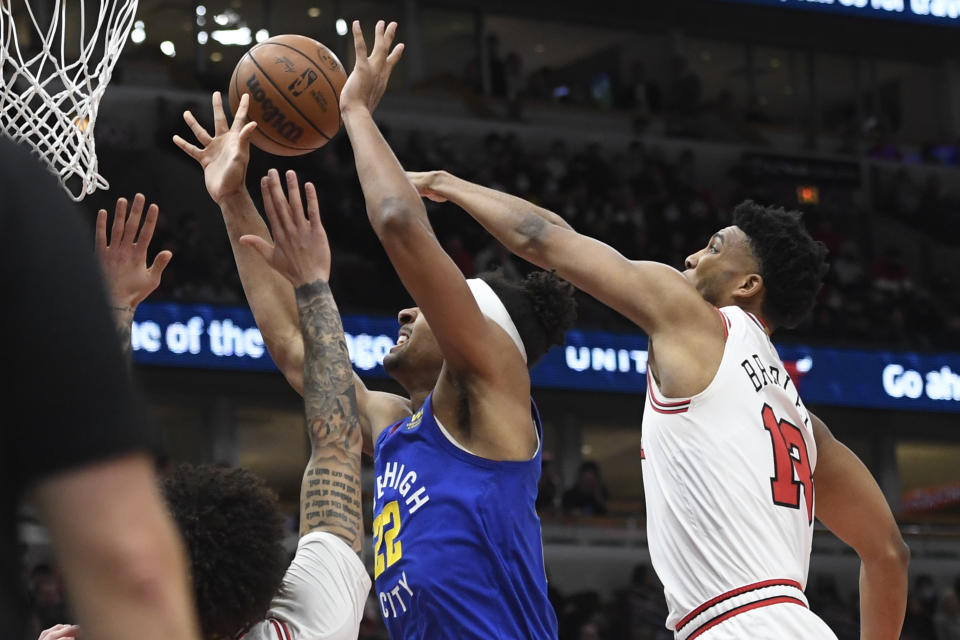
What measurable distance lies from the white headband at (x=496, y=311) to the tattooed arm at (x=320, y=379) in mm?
829

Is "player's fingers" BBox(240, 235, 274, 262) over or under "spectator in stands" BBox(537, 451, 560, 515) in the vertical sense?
over

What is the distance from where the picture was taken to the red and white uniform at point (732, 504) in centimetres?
329

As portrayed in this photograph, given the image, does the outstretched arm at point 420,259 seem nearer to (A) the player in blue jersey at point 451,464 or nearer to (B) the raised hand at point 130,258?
(A) the player in blue jersey at point 451,464

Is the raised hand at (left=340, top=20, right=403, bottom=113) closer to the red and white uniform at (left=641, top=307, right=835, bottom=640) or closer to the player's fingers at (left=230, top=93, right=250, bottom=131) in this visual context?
the player's fingers at (left=230, top=93, right=250, bottom=131)

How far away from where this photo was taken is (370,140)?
3232mm

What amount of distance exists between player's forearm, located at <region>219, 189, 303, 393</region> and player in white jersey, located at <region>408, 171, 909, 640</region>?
560mm

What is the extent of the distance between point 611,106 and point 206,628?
16.7 m

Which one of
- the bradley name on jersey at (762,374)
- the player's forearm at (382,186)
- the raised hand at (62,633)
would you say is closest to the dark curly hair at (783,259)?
the bradley name on jersey at (762,374)

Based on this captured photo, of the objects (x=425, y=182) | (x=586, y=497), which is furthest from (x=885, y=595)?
(x=586, y=497)

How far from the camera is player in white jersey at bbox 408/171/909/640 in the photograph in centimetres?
331

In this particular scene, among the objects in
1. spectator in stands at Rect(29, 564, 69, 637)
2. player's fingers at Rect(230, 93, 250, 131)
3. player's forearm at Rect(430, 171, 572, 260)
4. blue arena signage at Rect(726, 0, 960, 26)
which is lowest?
spectator in stands at Rect(29, 564, 69, 637)

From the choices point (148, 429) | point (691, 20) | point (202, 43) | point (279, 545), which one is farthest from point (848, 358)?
point (148, 429)

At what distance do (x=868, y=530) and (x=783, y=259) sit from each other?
0.82 metres

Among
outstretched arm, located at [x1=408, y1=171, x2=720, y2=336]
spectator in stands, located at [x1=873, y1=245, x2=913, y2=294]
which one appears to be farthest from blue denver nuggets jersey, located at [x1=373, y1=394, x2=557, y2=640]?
spectator in stands, located at [x1=873, y1=245, x2=913, y2=294]
